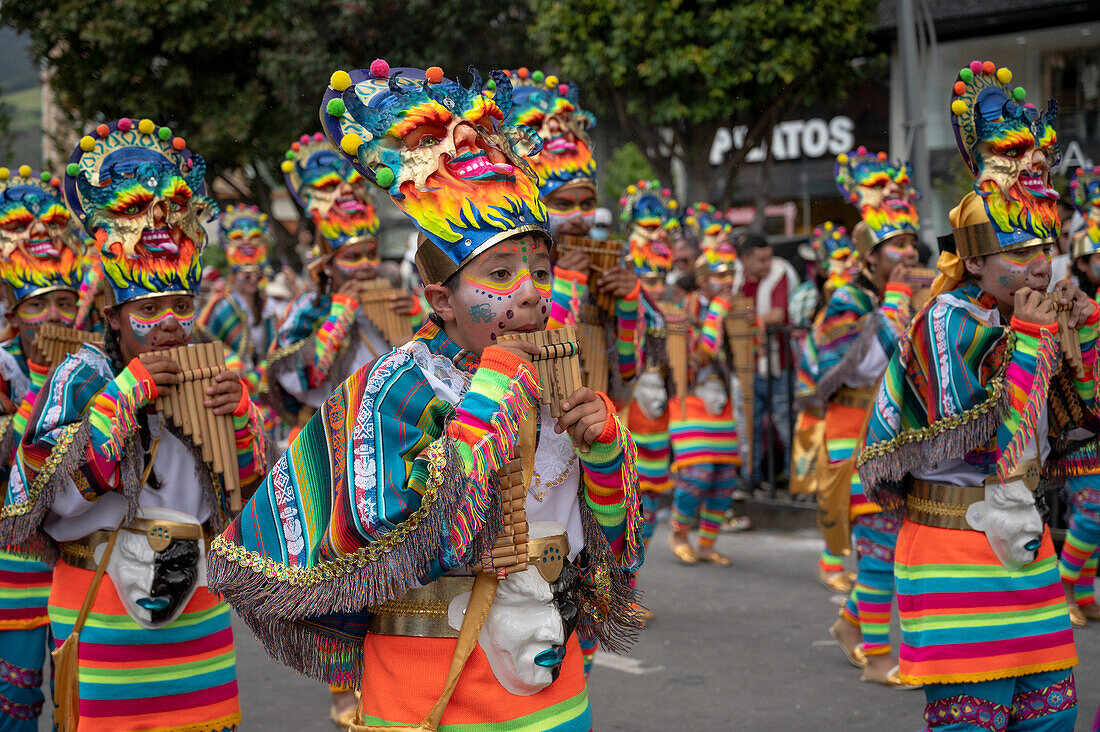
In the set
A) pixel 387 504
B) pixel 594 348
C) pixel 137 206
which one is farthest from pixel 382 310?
pixel 387 504

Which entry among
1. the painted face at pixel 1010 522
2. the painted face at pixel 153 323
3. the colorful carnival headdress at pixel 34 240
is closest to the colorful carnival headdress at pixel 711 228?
the colorful carnival headdress at pixel 34 240

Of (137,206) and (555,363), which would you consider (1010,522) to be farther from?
(137,206)

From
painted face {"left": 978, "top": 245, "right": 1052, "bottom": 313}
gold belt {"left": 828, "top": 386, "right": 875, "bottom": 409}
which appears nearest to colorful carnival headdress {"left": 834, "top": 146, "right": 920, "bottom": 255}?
gold belt {"left": 828, "top": 386, "right": 875, "bottom": 409}

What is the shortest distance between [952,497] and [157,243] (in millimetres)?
2847

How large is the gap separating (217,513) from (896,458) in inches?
94.2

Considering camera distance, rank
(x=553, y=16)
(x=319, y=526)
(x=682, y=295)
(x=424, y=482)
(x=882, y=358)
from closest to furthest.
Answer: (x=424, y=482)
(x=319, y=526)
(x=882, y=358)
(x=682, y=295)
(x=553, y=16)

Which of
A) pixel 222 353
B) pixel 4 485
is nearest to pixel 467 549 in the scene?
pixel 222 353

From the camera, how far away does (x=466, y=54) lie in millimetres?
16438

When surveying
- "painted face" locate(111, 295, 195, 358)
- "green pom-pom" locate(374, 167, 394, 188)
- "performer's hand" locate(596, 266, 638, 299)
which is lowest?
"performer's hand" locate(596, 266, 638, 299)

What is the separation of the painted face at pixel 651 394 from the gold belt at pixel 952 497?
3.49m

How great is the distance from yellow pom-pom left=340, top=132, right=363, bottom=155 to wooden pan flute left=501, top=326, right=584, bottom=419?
0.60 metres

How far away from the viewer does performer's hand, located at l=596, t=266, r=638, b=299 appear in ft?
18.6

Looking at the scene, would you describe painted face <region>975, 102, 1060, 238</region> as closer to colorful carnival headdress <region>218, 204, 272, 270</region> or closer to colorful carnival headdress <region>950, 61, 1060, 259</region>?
colorful carnival headdress <region>950, 61, 1060, 259</region>

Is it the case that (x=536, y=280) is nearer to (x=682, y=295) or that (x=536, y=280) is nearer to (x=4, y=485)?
(x=4, y=485)
